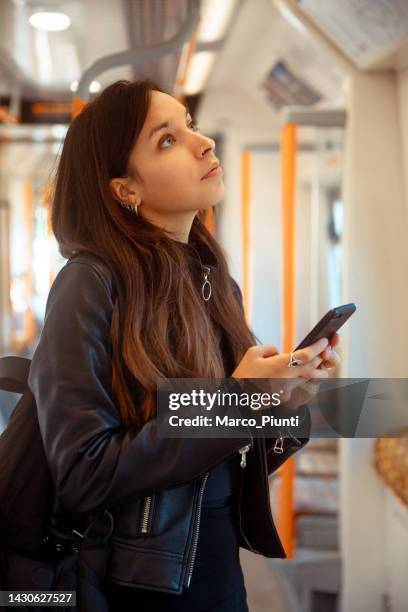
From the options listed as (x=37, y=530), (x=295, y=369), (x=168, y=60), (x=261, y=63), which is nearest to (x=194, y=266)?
(x=295, y=369)

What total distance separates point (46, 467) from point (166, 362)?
0.54 feet

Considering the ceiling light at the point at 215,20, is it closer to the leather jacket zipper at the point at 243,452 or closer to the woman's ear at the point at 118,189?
the woman's ear at the point at 118,189

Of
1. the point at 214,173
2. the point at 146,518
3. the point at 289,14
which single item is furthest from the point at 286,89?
the point at 146,518

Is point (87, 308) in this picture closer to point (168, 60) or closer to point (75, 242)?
point (75, 242)

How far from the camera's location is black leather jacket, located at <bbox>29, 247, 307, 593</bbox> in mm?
675

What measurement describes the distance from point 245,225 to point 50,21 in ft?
1.75

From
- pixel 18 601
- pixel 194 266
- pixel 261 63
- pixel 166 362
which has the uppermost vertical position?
pixel 261 63

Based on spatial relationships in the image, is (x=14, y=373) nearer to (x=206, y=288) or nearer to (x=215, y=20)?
(x=206, y=288)

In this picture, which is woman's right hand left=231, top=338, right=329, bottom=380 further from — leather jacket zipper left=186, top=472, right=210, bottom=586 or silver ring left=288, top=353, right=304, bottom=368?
leather jacket zipper left=186, top=472, right=210, bottom=586

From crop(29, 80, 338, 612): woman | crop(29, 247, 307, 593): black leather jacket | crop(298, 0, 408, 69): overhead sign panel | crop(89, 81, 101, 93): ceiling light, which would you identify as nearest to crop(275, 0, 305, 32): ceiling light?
crop(298, 0, 408, 69): overhead sign panel

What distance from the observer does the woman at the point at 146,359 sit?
26.9 inches

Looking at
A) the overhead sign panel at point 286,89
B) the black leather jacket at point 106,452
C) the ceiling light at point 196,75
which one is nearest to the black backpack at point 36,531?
the black leather jacket at point 106,452

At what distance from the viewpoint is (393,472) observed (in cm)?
128

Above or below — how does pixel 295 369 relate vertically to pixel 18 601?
above
